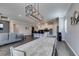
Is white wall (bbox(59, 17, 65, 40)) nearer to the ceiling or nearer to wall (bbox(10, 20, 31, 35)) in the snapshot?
the ceiling

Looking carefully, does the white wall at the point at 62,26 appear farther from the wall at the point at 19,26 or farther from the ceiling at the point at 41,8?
the wall at the point at 19,26

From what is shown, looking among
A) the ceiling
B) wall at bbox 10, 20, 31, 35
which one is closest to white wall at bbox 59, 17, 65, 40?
the ceiling

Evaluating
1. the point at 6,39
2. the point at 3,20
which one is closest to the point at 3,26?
the point at 3,20

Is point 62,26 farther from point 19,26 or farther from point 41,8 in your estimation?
point 19,26

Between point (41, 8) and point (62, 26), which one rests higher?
point (41, 8)

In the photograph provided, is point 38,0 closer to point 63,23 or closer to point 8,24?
point 63,23

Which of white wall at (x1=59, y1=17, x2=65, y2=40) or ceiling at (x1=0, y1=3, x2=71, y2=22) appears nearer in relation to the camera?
ceiling at (x1=0, y1=3, x2=71, y2=22)

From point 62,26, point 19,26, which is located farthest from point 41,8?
point 19,26

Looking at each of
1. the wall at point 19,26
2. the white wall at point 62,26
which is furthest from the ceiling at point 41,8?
the wall at point 19,26

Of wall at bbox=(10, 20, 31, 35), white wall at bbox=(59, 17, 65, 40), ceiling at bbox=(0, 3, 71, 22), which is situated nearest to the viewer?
ceiling at bbox=(0, 3, 71, 22)

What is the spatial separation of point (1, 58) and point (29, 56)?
1.65 ft

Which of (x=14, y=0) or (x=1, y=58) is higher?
(x=14, y=0)

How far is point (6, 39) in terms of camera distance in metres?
6.82

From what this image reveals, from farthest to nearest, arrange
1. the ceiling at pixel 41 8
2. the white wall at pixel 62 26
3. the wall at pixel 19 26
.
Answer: the wall at pixel 19 26 < the white wall at pixel 62 26 < the ceiling at pixel 41 8
